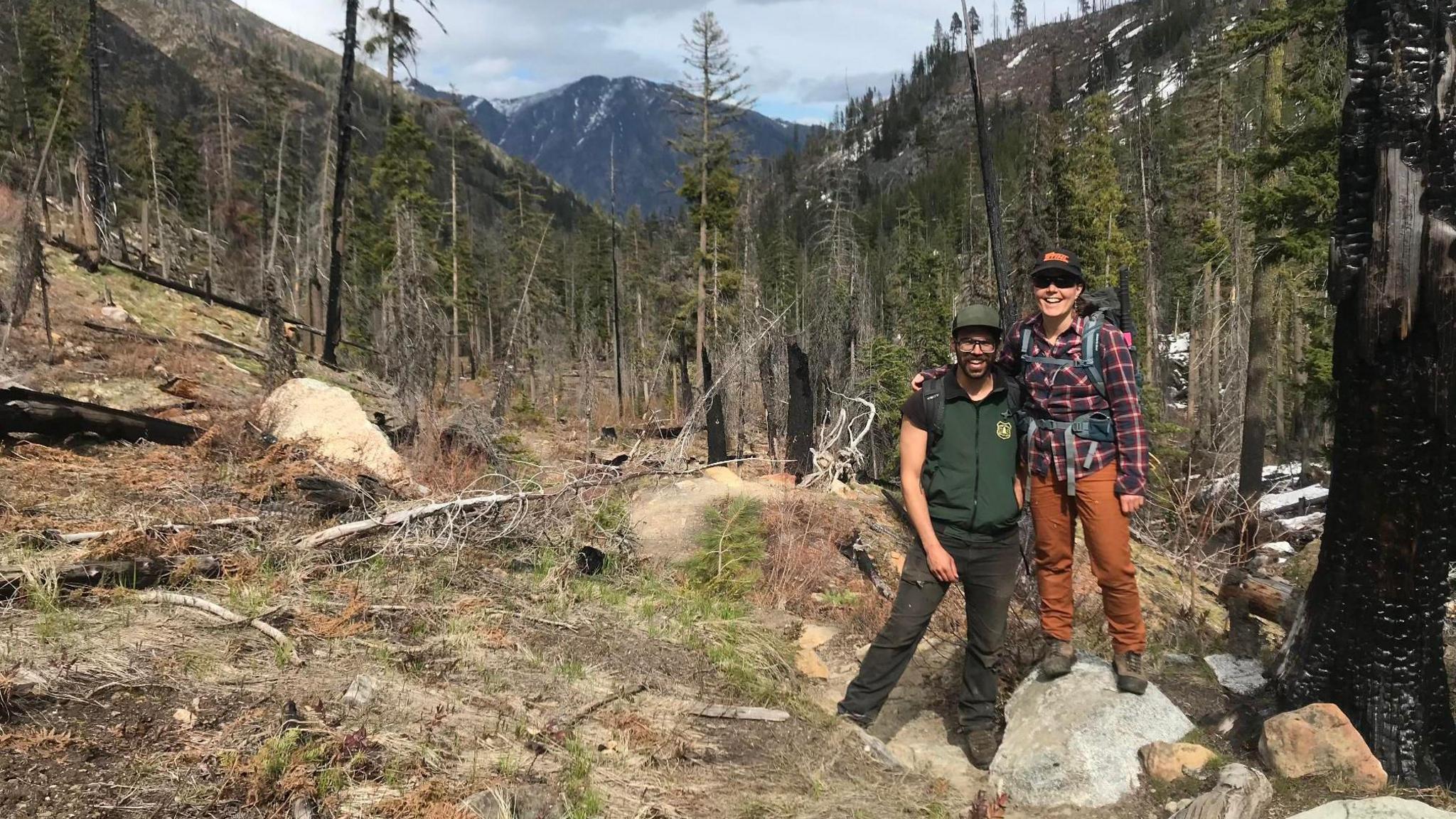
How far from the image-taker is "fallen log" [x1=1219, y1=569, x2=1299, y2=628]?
5.39 metres

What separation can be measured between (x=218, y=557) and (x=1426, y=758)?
6269 millimetres

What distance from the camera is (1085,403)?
3.58m

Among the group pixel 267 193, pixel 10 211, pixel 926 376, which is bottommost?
pixel 926 376

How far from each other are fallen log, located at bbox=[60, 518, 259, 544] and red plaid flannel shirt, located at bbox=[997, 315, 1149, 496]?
16.6 feet

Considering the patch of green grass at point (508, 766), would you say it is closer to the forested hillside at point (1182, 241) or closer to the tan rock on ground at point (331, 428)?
the tan rock on ground at point (331, 428)

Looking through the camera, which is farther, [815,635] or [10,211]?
[10,211]

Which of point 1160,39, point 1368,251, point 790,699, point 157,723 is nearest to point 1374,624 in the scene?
point 1368,251

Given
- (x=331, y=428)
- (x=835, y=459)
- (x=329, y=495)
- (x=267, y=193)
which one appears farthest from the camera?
(x=267, y=193)

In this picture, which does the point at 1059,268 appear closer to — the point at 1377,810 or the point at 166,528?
the point at 1377,810

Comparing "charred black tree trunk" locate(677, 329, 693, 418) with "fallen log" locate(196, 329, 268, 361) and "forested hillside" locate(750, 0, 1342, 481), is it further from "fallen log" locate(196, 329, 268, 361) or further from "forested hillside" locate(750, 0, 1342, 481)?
"fallen log" locate(196, 329, 268, 361)

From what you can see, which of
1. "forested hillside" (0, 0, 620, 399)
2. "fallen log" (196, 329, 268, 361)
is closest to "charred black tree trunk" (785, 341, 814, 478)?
"forested hillside" (0, 0, 620, 399)

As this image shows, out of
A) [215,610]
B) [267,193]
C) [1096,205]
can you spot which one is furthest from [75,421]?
[267,193]

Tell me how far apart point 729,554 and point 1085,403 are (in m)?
3.61

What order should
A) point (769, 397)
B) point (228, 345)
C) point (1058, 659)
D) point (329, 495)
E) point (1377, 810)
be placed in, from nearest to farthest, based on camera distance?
point (1377, 810), point (1058, 659), point (329, 495), point (769, 397), point (228, 345)
